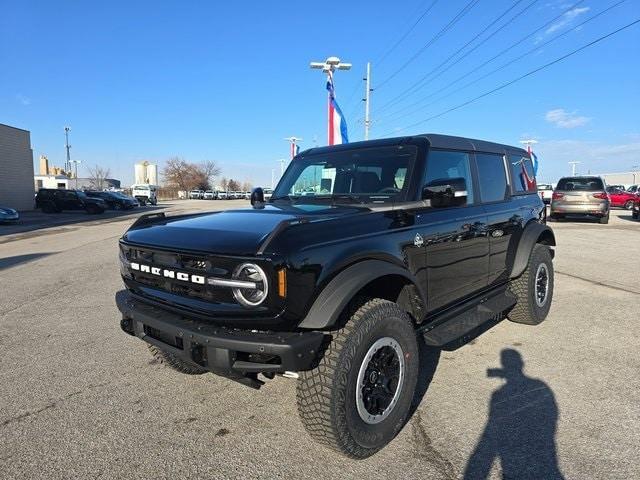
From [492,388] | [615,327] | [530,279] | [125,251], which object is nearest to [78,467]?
[125,251]

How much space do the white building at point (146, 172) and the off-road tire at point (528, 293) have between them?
12400cm

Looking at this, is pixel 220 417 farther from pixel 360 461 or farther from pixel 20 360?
pixel 20 360

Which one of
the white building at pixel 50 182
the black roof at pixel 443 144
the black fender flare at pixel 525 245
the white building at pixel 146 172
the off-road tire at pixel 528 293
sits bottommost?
the off-road tire at pixel 528 293

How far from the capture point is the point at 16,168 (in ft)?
114

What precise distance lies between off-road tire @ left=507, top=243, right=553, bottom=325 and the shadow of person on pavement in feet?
4.33

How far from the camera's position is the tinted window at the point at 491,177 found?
175 inches

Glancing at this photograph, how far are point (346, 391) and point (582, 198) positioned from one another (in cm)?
1849

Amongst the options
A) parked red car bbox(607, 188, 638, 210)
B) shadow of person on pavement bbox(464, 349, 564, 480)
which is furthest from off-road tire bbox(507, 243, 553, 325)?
parked red car bbox(607, 188, 638, 210)

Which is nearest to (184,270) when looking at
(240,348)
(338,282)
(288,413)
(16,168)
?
(240,348)

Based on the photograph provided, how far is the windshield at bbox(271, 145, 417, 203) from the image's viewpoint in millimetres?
3656

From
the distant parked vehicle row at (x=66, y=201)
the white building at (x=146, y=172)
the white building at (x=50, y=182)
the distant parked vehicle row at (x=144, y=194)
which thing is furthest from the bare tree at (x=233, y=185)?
the distant parked vehicle row at (x=66, y=201)

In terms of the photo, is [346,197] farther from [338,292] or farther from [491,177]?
[491,177]

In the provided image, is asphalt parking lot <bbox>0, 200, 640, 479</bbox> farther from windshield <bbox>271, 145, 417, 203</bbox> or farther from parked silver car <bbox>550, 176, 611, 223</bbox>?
parked silver car <bbox>550, 176, 611, 223</bbox>

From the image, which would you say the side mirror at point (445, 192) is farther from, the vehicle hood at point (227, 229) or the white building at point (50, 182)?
the white building at point (50, 182)
